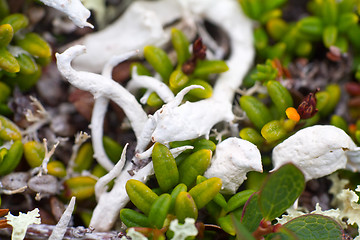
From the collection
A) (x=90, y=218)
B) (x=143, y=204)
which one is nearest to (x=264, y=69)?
(x=143, y=204)

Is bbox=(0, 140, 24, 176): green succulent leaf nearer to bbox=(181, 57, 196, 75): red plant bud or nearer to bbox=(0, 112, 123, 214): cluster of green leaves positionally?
bbox=(0, 112, 123, 214): cluster of green leaves

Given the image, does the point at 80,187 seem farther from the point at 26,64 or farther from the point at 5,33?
the point at 5,33

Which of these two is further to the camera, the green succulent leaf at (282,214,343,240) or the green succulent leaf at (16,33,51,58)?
the green succulent leaf at (16,33,51,58)

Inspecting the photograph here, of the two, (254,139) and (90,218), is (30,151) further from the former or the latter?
(254,139)

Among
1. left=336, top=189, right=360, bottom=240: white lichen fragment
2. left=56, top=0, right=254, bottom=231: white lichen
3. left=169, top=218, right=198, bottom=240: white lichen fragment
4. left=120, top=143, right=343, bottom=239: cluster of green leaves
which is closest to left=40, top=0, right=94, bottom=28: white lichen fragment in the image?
left=56, top=0, right=254, bottom=231: white lichen

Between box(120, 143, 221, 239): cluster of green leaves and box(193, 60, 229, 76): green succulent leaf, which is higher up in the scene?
box(193, 60, 229, 76): green succulent leaf

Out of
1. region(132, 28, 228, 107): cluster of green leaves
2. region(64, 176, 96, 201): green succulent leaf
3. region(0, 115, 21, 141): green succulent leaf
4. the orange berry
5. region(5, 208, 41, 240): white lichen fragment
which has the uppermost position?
region(132, 28, 228, 107): cluster of green leaves

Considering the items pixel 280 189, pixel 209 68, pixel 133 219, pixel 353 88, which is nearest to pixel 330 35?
pixel 353 88
